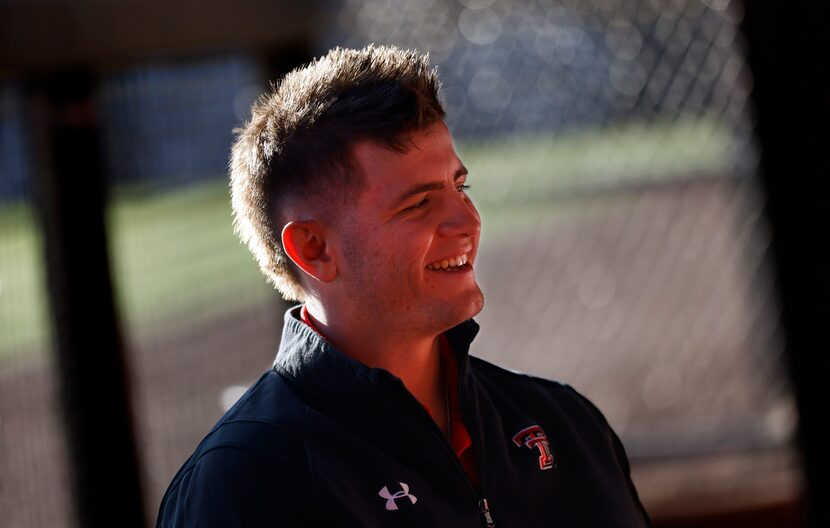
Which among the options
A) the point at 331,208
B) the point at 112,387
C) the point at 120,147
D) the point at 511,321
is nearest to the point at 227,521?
the point at 331,208

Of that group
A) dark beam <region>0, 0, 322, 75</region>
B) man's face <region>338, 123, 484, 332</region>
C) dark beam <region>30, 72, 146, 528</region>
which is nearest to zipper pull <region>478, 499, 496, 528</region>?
man's face <region>338, 123, 484, 332</region>

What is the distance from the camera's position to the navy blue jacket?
143 centimetres

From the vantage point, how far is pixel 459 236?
1642mm

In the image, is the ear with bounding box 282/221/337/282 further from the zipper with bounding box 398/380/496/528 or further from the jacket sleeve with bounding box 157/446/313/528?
the jacket sleeve with bounding box 157/446/313/528

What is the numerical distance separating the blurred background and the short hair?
718mm

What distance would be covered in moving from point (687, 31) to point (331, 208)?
1889 mm

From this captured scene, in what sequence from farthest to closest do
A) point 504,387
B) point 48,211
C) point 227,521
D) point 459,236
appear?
point 48,211, point 504,387, point 459,236, point 227,521

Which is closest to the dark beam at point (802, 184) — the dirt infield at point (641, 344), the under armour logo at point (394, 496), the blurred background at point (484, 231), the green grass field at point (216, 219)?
the blurred background at point (484, 231)

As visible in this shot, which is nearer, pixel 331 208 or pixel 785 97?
pixel 331 208

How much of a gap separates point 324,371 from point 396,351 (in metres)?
0.15

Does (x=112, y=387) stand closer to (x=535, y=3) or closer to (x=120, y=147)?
(x=120, y=147)

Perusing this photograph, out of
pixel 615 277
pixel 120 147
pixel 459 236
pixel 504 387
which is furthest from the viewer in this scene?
pixel 615 277

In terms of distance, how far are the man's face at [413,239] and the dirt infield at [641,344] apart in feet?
3.83

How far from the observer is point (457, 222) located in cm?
164
